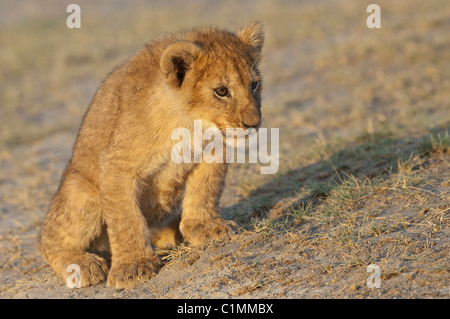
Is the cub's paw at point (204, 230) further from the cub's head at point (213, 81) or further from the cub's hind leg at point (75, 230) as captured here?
the cub's head at point (213, 81)

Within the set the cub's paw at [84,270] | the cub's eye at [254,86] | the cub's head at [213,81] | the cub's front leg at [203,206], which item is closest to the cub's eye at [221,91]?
the cub's head at [213,81]

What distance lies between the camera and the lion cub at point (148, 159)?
441 centimetres

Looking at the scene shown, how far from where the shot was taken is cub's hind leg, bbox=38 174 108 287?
491 cm

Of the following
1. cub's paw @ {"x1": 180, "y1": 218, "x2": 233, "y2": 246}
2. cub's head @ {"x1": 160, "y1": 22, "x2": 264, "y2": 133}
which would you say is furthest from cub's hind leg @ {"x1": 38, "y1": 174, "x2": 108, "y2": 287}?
cub's head @ {"x1": 160, "y1": 22, "x2": 264, "y2": 133}

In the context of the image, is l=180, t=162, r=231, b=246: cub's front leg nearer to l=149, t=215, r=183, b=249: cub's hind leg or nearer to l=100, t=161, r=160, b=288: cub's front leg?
l=149, t=215, r=183, b=249: cub's hind leg

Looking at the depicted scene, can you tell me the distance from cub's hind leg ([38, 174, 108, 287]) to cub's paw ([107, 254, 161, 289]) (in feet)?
0.94

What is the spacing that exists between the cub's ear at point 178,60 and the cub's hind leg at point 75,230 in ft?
3.95

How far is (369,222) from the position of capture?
4.74 metres

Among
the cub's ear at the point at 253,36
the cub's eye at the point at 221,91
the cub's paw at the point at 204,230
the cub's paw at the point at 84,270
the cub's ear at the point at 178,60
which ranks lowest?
the cub's paw at the point at 84,270

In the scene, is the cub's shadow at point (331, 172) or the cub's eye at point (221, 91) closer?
the cub's eye at point (221, 91)

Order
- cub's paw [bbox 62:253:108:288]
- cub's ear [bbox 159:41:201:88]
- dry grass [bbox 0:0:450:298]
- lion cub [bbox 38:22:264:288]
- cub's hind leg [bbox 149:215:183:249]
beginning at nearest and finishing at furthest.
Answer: dry grass [bbox 0:0:450:298]
cub's ear [bbox 159:41:201:88]
lion cub [bbox 38:22:264:288]
cub's paw [bbox 62:253:108:288]
cub's hind leg [bbox 149:215:183:249]

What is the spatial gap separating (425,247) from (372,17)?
11.2m

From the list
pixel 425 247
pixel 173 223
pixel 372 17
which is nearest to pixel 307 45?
pixel 372 17
